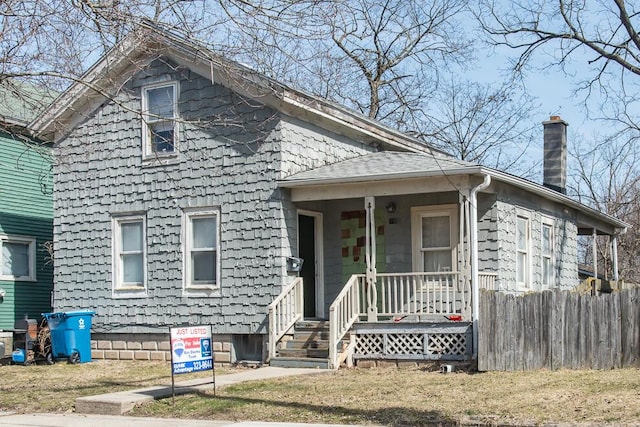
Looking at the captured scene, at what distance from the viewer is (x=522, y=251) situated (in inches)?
738

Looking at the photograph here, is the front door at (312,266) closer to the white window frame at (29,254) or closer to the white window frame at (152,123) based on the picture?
the white window frame at (152,123)

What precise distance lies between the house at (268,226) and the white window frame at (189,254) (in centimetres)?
3

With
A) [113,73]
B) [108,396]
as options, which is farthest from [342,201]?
[108,396]

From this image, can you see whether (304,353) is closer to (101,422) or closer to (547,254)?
(101,422)

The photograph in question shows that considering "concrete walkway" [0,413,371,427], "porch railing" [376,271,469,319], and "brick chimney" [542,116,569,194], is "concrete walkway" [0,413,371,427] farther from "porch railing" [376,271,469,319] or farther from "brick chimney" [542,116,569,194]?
"brick chimney" [542,116,569,194]

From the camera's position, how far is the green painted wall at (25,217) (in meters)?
22.8

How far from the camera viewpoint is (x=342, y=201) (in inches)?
749

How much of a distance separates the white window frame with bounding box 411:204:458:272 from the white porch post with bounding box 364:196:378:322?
1.34m

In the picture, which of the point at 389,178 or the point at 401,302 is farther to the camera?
the point at 389,178

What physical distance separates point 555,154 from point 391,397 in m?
12.7

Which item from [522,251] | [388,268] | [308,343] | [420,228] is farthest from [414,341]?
[522,251]

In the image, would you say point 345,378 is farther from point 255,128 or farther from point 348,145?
point 348,145

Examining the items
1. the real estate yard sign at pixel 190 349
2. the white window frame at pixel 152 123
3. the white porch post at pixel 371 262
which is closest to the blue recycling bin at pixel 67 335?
the white window frame at pixel 152 123

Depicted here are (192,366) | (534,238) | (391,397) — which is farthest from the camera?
(534,238)
